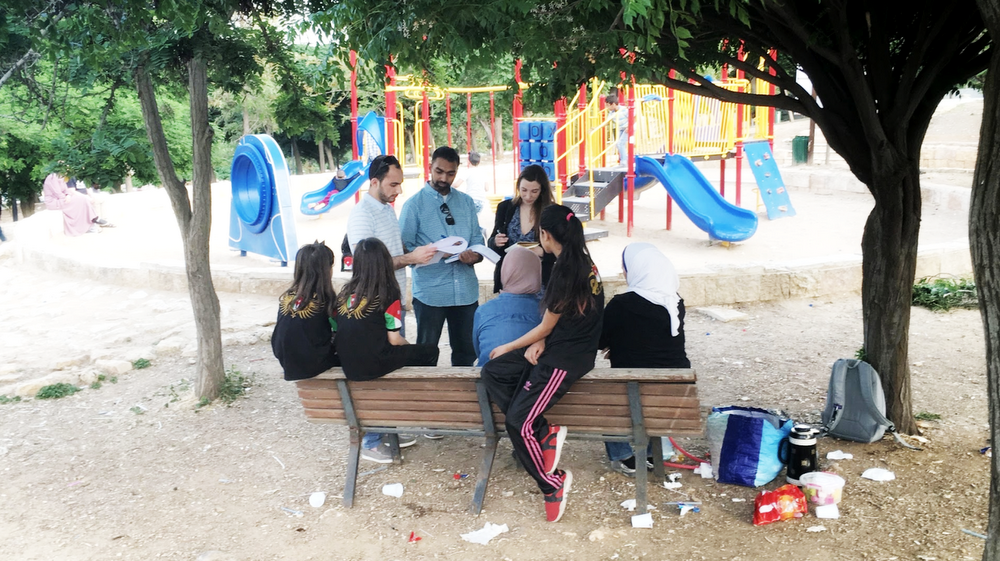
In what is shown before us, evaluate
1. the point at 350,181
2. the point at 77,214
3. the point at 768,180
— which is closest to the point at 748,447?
the point at 768,180

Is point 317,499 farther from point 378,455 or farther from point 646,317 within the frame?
point 646,317

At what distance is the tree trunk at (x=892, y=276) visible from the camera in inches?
173

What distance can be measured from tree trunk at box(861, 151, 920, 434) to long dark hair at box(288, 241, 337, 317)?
289 centimetres

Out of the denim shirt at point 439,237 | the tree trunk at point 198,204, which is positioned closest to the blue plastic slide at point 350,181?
the tree trunk at point 198,204

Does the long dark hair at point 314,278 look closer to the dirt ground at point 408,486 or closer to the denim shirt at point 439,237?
the denim shirt at point 439,237

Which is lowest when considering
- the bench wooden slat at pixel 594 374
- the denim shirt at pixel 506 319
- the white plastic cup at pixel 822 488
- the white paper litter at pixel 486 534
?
the white paper litter at pixel 486 534

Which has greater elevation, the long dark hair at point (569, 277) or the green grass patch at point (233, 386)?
the long dark hair at point (569, 277)

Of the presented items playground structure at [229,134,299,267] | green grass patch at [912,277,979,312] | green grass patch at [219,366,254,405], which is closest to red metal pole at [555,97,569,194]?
playground structure at [229,134,299,267]

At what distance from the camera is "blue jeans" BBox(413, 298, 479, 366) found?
487 centimetres

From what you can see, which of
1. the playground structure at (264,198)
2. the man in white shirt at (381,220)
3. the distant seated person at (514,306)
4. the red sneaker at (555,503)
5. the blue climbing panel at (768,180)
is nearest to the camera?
the red sneaker at (555,503)

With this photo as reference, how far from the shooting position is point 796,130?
34.0 meters

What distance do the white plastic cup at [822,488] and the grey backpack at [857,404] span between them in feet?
2.38

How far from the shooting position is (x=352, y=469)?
4176mm

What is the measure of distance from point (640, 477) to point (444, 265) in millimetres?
1714
